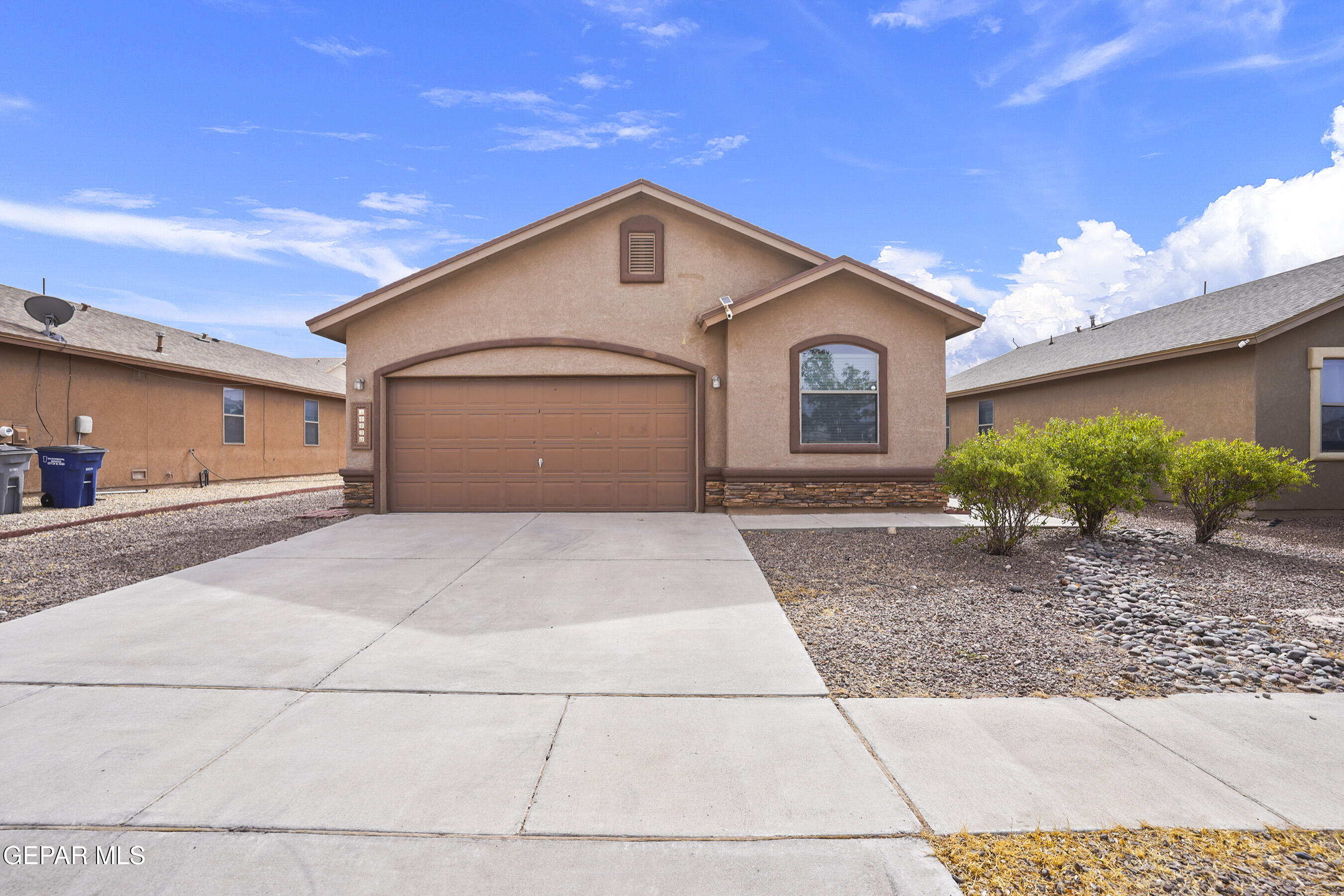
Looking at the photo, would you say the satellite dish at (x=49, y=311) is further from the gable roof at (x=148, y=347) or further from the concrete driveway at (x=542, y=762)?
the concrete driveway at (x=542, y=762)

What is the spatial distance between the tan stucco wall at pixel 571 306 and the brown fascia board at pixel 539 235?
222mm

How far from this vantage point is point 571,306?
1139 centimetres

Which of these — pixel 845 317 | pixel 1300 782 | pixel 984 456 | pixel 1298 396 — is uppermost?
pixel 845 317

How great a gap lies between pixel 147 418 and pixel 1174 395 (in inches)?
911

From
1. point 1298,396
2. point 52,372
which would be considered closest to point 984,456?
point 1298,396

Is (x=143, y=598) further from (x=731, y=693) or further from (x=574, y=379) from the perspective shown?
(x=574, y=379)

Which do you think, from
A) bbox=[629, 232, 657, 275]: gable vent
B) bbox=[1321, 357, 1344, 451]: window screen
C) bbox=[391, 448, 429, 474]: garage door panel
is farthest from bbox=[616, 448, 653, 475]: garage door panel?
bbox=[1321, 357, 1344, 451]: window screen

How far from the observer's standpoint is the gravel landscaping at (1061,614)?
13.4 ft

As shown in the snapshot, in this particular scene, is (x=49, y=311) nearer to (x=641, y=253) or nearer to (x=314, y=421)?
(x=314, y=421)

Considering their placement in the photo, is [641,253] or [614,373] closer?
[614,373]

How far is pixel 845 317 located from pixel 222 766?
1021 centimetres

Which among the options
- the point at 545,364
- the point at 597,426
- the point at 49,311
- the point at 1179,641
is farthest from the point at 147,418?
the point at 1179,641

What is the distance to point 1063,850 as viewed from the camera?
239 cm

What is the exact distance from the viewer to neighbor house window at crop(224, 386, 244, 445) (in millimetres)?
18000
